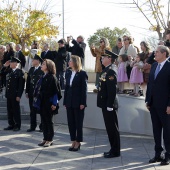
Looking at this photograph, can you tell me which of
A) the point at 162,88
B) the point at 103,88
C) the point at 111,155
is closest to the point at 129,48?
the point at 103,88

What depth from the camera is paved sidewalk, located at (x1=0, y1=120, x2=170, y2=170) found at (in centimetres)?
788

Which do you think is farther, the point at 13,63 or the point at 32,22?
the point at 32,22

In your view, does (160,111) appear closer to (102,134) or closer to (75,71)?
(75,71)

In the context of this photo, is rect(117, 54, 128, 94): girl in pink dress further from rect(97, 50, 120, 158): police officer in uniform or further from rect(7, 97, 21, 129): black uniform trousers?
rect(97, 50, 120, 158): police officer in uniform

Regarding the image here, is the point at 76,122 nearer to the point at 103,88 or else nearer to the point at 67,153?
the point at 67,153

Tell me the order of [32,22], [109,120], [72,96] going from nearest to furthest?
[109,120], [72,96], [32,22]

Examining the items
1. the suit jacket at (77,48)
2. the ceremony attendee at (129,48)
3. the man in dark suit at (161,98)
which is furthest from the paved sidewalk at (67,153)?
the suit jacket at (77,48)

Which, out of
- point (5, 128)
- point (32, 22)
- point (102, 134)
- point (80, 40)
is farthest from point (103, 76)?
point (32, 22)

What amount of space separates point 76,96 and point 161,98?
6.48 feet

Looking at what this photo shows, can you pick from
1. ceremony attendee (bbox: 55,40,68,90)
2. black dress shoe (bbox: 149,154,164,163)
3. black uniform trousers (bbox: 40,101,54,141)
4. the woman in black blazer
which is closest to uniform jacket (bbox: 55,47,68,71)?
ceremony attendee (bbox: 55,40,68,90)

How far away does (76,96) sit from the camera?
915 cm

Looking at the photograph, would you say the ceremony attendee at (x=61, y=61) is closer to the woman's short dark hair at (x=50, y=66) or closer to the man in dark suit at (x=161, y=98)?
the woman's short dark hair at (x=50, y=66)

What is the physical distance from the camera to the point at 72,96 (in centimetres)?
916

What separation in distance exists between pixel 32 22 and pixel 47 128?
65.2 feet
